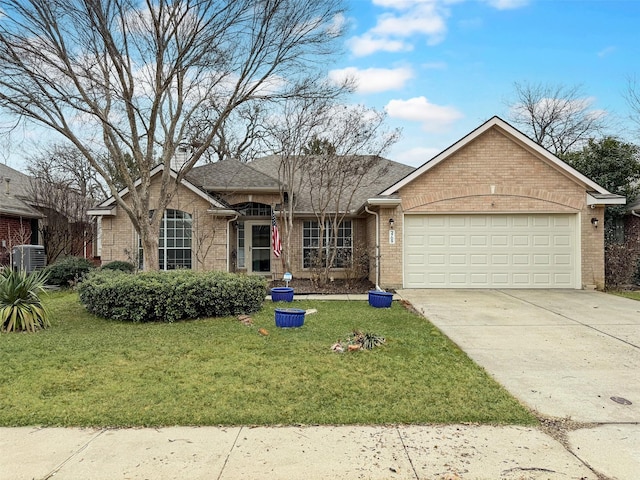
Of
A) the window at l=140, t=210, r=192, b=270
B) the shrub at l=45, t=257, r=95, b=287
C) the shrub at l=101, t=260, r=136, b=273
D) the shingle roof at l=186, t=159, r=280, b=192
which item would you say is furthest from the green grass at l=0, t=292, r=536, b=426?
the shingle roof at l=186, t=159, r=280, b=192

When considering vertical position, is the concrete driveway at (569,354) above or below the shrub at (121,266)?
below

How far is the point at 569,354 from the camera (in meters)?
6.23

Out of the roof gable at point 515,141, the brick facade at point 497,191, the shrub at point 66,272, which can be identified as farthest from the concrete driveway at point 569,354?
the shrub at point 66,272

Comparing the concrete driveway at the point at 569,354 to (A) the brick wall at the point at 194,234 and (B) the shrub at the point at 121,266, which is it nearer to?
(A) the brick wall at the point at 194,234

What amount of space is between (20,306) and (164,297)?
2.58 metres

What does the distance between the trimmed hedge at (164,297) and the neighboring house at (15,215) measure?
34.9ft

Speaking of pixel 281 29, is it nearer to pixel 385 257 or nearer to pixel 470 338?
pixel 385 257

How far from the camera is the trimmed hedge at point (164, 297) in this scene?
8625 millimetres

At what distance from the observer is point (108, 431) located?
3.89 metres

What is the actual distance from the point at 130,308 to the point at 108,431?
5.14 metres

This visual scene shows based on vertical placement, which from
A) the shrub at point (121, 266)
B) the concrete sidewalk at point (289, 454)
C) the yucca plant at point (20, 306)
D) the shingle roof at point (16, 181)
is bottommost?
the concrete sidewalk at point (289, 454)

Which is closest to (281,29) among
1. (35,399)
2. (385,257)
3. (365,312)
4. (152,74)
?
(152,74)

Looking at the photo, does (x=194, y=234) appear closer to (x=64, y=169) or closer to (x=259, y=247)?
(x=259, y=247)

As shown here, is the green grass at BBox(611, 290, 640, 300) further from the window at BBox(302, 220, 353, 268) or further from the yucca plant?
the yucca plant
